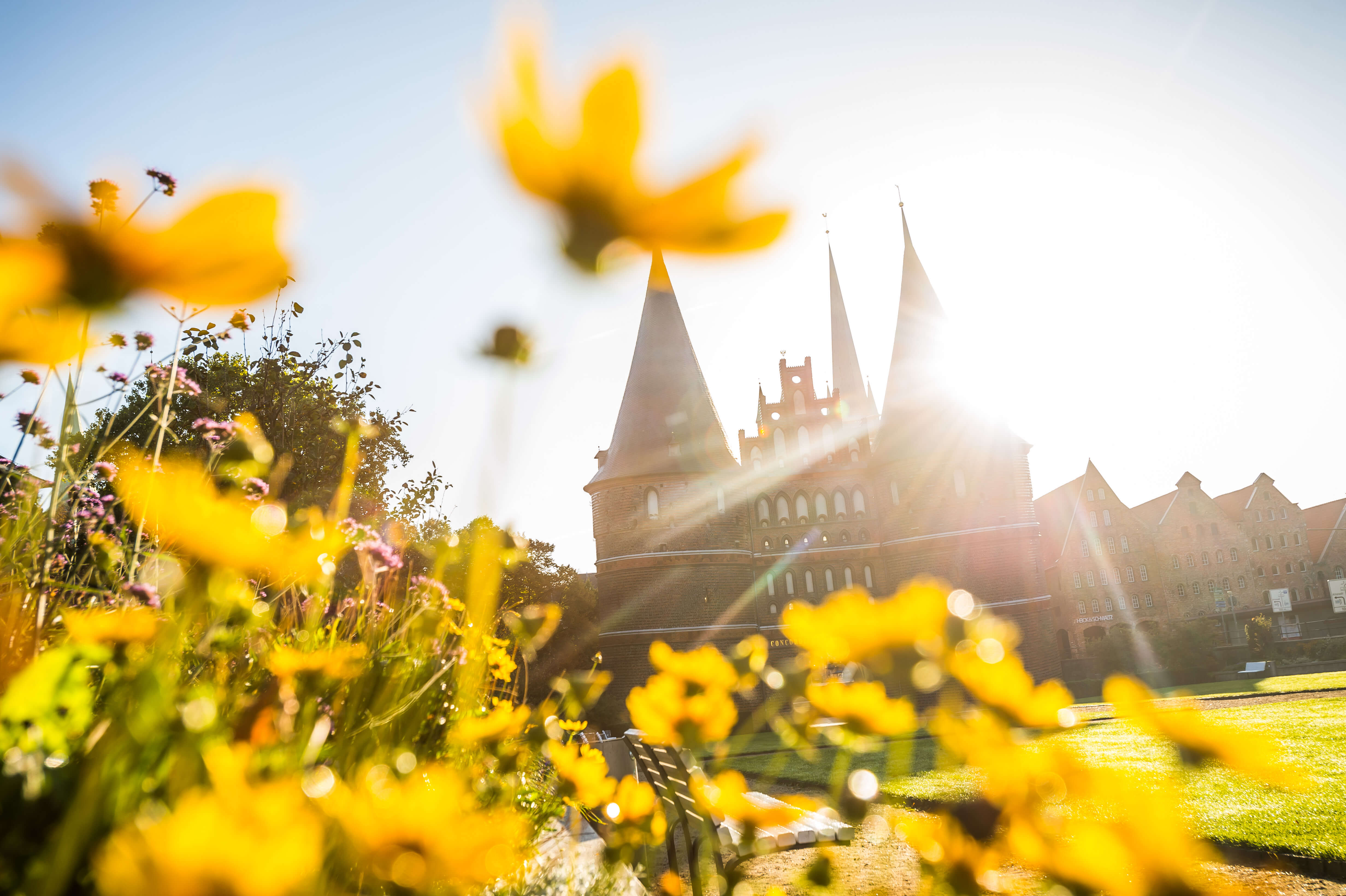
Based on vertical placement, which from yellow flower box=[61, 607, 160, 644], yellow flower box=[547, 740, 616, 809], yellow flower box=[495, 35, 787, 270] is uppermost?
yellow flower box=[495, 35, 787, 270]

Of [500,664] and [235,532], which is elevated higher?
[235,532]

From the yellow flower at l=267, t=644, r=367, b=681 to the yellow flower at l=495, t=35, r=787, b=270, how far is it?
21.8 inches

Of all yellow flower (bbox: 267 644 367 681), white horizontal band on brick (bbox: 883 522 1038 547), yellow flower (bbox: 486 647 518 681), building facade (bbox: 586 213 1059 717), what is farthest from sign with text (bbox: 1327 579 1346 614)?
yellow flower (bbox: 267 644 367 681)

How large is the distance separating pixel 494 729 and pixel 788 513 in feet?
89.4

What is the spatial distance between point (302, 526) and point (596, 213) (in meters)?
0.55

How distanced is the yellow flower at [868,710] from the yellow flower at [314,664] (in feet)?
1.76

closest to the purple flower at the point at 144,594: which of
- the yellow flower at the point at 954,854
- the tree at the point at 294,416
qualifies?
the yellow flower at the point at 954,854

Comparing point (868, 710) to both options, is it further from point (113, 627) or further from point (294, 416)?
point (294, 416)

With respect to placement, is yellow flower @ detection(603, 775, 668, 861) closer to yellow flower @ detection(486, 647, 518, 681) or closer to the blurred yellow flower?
the blurred yellow flower

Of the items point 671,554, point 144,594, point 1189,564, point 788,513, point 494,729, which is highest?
point 788,513

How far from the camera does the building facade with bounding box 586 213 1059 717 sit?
899 inches

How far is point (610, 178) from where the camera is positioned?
601mm

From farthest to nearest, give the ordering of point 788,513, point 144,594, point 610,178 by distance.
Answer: point 788,513
point 144,594
point 610,178

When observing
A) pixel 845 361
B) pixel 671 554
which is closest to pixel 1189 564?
pixel 845 361
